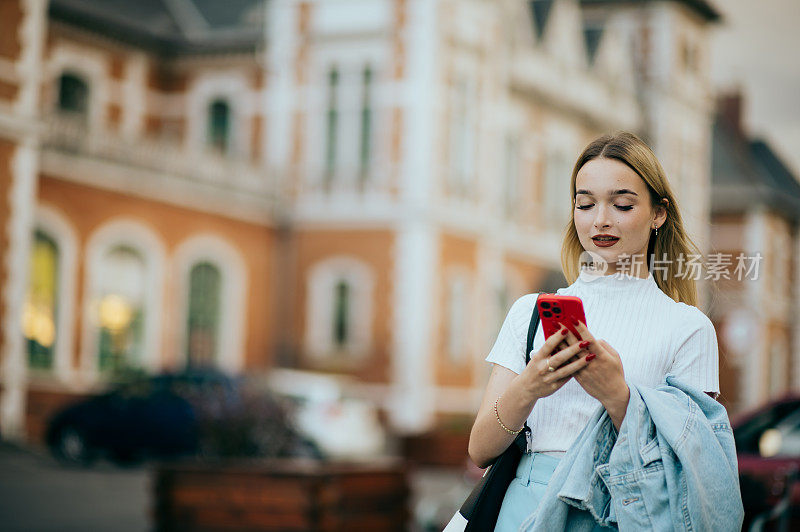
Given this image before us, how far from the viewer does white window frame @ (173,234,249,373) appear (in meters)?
25.1

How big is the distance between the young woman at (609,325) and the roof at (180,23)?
2593 centimetres

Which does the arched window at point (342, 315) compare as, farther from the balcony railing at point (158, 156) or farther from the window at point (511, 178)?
the window at point (511, 178)

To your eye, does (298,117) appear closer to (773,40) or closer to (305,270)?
(305,270)

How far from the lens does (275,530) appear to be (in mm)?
9680

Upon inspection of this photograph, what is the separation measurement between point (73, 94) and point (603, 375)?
2649 cm

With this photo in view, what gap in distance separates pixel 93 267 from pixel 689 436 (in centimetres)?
2112

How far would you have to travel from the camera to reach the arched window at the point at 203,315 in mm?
25500

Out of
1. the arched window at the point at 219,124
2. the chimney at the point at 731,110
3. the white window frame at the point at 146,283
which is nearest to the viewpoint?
A: the white window frame at the point at 146,283

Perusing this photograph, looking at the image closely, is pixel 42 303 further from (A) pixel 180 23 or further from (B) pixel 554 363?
(B) pixel 554 363

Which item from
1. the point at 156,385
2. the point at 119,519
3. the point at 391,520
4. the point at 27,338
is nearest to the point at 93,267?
the point at 27,338

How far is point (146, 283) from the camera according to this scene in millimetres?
24141

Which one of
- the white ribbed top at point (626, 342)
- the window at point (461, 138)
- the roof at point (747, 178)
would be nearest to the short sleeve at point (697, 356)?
the white ribbed top at point (626, 342)

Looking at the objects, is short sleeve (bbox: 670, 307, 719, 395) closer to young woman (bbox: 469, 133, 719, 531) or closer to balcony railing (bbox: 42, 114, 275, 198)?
young woman (bbox: 469, 133, 719, 531)

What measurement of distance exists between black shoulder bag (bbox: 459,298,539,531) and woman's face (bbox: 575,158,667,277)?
239 millimetres
